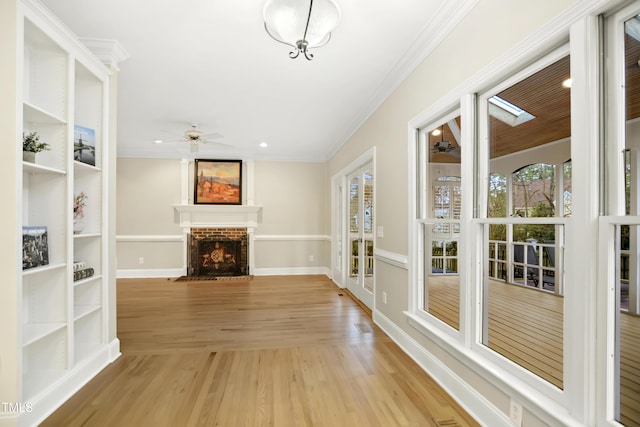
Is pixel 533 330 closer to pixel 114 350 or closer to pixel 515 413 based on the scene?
pixel 515 413

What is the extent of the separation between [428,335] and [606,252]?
141 cm

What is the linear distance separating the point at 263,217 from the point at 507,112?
5275 millimetres

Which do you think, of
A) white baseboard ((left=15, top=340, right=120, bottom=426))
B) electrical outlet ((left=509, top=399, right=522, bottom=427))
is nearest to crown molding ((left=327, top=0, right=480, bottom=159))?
electrical outlet ((left=509, top=399, right=522, bottom=427))

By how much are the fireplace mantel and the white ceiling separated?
75.4 inches

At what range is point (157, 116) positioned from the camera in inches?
157

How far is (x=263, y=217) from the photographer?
6.39 meters

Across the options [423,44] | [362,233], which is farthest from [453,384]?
[362,233]

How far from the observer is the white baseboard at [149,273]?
5910 mm

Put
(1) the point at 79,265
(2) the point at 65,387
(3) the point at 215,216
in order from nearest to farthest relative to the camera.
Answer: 1. (2) the point at 65,387
2. (1) the point at 79,265
3. (3) the point at 215,216

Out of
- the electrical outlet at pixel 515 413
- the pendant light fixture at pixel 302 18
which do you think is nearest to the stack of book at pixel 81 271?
the pendant light fixture at pixel 302 18

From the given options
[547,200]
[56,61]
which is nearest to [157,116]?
[56,61]

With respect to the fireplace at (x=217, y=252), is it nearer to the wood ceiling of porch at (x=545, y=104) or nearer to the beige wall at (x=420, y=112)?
the beige wall at (x=420, y=112)

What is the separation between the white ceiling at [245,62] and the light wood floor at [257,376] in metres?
2.56

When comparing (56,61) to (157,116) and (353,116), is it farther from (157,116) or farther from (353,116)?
(353,116)
